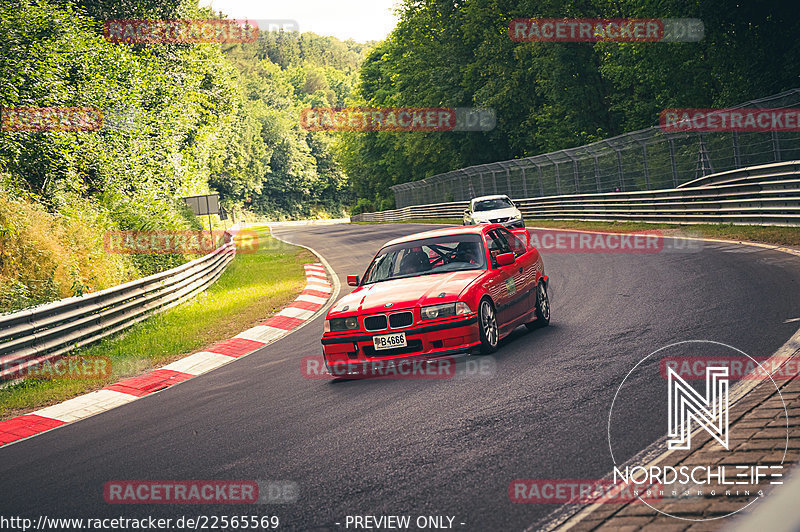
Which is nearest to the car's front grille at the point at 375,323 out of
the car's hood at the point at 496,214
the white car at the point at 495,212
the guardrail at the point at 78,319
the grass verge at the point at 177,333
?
the grass verge at the point at 177,333

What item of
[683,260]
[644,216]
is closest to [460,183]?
[644,216]

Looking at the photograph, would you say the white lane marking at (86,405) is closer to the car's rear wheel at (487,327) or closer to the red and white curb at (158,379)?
the red and white curb at (158,379)

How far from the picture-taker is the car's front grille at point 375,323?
786 centimetres

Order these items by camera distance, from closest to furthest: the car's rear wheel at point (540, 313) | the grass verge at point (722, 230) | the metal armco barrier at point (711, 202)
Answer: the car's rear wheel at point (540, 313) → the grass verge at point (722, 230) → the metal armco barrier at point (711, 202)

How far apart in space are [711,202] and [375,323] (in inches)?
623

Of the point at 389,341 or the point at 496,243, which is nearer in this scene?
the point at 389,341

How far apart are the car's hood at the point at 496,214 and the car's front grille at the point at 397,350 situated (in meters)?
19.7

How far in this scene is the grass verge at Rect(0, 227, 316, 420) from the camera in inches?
386

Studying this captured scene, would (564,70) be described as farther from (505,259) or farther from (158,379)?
(158,379)

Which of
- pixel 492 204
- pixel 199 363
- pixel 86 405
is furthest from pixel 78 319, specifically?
pixel 492 204

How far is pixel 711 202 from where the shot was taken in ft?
68.1

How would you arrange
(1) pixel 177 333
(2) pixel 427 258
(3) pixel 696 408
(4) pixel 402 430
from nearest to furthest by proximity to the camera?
(3) pixel 696 408, (4) pixel 402 430, (2) pixel 427 258, (1) pixel 177 333

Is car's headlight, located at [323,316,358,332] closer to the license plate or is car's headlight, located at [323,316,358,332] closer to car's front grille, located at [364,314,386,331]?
car's front grille, located at [364,314,386,331]

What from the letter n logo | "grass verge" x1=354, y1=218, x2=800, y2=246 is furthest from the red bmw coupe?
"grass verge" x1=354, y1=218, x2=800, y2=246
